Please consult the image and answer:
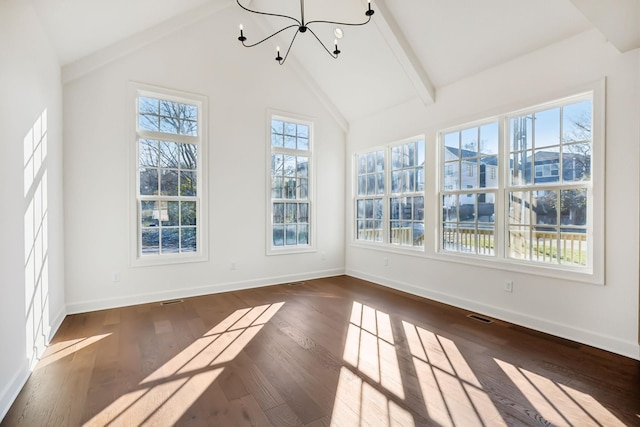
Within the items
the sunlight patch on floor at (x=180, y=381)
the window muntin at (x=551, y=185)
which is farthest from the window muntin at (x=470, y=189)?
the sunlight patch on floor at (x=180, y=381)

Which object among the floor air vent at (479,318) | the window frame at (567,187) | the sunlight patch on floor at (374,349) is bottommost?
the floor air vent at (479,318)

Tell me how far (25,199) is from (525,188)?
15.0 ft

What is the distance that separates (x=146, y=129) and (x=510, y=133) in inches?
178

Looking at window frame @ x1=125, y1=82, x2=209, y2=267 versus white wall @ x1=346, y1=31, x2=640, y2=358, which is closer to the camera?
white wall @ x1=346, y1=31, x2=640, y2=358

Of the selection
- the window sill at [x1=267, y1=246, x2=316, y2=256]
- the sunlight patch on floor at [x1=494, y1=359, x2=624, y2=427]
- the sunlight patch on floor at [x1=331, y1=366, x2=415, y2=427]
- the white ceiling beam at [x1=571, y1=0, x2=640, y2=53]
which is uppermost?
the white ceiling beam at [x1=571, y1=0, x2=640, y2=53]

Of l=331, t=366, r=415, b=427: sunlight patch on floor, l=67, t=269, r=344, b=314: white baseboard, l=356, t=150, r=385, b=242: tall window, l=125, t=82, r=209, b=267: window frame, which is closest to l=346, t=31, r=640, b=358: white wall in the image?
l=356, t=150, r=385, b=242: tall window

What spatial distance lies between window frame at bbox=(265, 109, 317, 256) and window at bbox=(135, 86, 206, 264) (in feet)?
3.30

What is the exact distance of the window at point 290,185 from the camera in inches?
205

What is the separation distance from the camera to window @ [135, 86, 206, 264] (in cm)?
421

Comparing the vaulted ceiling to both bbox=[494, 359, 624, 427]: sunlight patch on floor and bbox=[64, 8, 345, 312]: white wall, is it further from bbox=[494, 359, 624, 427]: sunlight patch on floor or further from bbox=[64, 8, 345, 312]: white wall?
bbox=[494, 359, 624, 427]: sunlight patch on floor

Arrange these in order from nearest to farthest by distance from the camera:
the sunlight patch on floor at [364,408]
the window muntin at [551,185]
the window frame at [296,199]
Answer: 1. the sunlight patch on floor at [364,408]
2. the window muntin at [551,185]
3. the window frame at [296,199]

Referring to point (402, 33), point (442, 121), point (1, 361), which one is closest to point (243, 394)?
point (1, 361)

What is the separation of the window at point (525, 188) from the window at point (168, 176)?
3468 millimetres

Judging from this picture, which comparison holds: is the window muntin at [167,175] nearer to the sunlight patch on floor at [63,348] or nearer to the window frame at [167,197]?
the window frame at [167,197]
